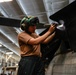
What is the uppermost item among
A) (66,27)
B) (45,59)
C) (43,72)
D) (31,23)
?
(31,23)

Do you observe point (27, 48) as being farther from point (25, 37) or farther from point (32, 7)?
point (32, 7)

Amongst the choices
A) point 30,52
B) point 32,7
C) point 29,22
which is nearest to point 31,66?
point 30,52

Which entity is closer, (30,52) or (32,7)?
(30,52)

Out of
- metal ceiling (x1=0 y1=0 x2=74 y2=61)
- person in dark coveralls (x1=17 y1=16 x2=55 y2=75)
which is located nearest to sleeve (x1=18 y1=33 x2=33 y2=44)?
person in dark coveralls (x1=17 y1=16 x2=55 y2=75)

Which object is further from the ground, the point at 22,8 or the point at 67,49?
the point at 22,8

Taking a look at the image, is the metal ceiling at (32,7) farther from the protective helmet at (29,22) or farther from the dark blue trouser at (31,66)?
the dark blue trouser at (31,66)

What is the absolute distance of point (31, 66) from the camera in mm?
2266

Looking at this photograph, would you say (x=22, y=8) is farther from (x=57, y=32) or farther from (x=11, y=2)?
(x=57, y=32)

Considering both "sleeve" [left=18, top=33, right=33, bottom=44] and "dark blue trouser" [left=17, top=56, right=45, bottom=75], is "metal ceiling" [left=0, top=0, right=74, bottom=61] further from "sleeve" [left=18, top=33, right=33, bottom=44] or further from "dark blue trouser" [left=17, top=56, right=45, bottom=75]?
"dark blue trouser" [left=17, top=56, right=45, bottom=75]

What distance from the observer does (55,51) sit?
8.10 feet

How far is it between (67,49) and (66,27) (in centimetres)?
27

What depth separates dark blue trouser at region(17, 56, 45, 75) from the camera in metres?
2.26

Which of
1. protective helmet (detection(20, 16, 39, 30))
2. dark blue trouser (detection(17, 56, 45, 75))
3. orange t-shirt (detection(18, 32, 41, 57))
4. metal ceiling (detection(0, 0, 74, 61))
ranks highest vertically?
metal ceiling (detection(0, 0, 74, 61))

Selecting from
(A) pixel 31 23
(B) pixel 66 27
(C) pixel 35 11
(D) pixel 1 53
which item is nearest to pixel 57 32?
(B) pixel 66 27
